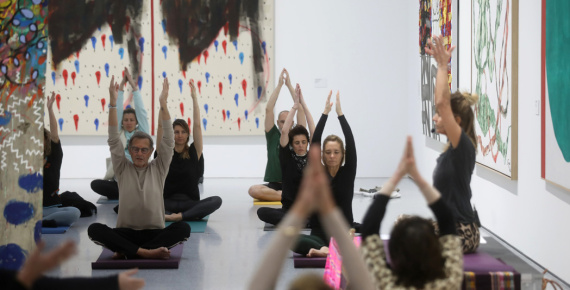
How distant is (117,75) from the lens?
1123 cm

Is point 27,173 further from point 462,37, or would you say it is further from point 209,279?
point 462,37

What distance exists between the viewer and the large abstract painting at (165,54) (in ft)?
36.8

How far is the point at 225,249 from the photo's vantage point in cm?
658

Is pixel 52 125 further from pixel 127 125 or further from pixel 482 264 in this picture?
pixel 482 264

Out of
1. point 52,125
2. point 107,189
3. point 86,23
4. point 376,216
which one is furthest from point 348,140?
point 86,23

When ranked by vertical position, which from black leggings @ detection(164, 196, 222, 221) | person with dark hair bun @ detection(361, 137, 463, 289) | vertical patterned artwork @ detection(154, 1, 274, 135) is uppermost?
vertical patterned artwork @ detection(154, 1, 274, 135)

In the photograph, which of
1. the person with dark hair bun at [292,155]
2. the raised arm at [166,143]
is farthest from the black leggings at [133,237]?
the person with dark hair bun at [292,155]

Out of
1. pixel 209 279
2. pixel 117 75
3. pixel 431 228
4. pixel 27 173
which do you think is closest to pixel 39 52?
pixel 27 173

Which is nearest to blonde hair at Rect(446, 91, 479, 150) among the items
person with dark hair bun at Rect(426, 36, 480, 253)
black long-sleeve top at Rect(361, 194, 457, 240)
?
person with dark hair bun at Rect(426, 36, 480, 253)

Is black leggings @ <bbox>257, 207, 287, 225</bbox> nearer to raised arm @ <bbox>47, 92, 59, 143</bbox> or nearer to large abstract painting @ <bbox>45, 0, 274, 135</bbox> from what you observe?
raised arm @ <bbox>47, 92, 59, 143</bbox>

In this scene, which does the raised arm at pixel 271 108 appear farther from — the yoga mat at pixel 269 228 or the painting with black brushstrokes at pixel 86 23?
the painting with black brushstrokes at pixel 86 23

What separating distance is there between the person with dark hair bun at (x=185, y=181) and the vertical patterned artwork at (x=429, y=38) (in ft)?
8.48

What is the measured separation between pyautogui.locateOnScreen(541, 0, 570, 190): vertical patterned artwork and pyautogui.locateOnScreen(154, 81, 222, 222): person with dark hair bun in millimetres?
3137

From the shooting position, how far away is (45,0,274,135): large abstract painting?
11.2m
